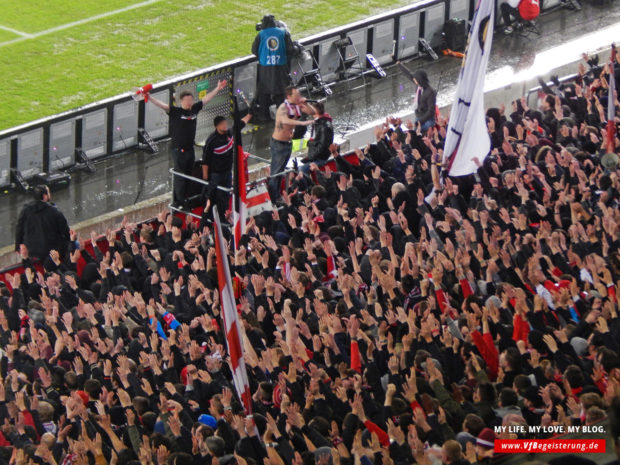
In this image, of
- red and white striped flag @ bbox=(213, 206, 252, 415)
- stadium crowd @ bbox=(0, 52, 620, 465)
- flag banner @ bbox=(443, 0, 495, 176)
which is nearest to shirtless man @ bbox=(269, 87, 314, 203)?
stadium crowd @ bbox=(0, 52, 620, 465)

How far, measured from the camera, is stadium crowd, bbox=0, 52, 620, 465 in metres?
9.61

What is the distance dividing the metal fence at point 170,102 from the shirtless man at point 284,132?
3232 millimetres

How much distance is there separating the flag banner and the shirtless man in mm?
2317

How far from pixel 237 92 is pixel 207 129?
32.2 inches

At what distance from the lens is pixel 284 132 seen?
53.0ft

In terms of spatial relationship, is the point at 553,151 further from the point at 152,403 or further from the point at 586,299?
the point at 152,403

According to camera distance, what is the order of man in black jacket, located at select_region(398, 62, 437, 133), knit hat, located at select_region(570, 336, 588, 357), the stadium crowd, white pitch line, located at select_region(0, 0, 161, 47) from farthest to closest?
white pitch line, located at select_region(0, 0, 161, 47) < man in black jacket, located at select_region(398, 62, 437, 133) < knit hat, located at select_region(570, 336, 588, 357) < the stadium crowd

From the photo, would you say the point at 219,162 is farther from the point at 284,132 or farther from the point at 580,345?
the point at 580,345

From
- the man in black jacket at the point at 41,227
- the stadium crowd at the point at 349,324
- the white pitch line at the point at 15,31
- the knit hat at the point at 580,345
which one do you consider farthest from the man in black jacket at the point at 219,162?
the white pitch line at the point at 15,31

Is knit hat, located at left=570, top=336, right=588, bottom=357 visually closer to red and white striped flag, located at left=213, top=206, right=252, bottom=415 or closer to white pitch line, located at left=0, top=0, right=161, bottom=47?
red and white striped flag, located at left=213, top=206, right=252, bottom=415

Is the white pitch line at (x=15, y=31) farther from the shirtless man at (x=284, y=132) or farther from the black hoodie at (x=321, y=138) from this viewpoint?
the black hoodie at (x=321, y=138)

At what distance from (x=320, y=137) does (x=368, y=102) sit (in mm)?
5176

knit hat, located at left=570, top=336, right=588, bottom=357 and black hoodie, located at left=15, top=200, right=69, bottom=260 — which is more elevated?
knit hat, located at left=570, top=336, right=588, bottom=357

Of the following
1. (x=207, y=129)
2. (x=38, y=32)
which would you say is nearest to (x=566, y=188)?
(x=207, y=129)
